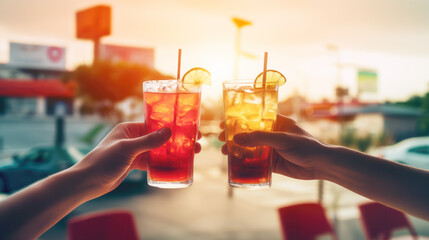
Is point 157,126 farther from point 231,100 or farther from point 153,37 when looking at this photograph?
point 153,37

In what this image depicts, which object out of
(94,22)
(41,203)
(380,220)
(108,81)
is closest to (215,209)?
(380,220)

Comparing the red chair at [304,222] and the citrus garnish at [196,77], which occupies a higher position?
the citrus garnish at [196,77]

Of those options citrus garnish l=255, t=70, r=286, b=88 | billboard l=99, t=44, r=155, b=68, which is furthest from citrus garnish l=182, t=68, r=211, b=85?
billboard l=99, t=44, r=155, b=68

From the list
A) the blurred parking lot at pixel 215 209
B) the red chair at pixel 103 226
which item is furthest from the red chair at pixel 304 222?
the blurred parking lot at pixel 215 209

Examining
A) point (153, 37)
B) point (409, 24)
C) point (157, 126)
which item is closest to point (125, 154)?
point (157, 126)

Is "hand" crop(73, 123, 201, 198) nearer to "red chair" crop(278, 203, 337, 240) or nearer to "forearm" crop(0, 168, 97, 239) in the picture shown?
"forearm" crop(0, 168, 97, 239)

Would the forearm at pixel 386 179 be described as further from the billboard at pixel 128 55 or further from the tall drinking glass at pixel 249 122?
the billboard at pixel 128 55
